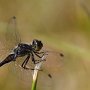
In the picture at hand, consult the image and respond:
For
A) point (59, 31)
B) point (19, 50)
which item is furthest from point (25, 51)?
point (59, 31)

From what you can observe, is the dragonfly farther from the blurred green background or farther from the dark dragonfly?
the blurred green background

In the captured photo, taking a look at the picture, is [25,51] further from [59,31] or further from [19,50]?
[59,31]

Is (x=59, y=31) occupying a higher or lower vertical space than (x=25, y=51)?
higher

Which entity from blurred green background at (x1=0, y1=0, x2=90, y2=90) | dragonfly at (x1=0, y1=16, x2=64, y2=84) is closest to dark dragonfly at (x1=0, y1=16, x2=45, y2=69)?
dragonfly at (x1=0, y1=16, x2=64, y2=84)

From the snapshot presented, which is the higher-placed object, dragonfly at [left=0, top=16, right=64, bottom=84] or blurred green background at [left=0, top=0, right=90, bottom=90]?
blurred green background at [left=0, top=0, right=90, bottom=90]

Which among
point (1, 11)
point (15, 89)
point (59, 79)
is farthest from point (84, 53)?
point (1, 11)

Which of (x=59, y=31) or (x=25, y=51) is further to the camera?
(x=59, y=31)

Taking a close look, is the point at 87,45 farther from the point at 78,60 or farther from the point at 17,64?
the point at 17,64

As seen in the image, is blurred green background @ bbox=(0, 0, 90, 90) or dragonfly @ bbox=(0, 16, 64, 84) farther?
blurred green background @ bbox=(0, 0, 90, 90)
